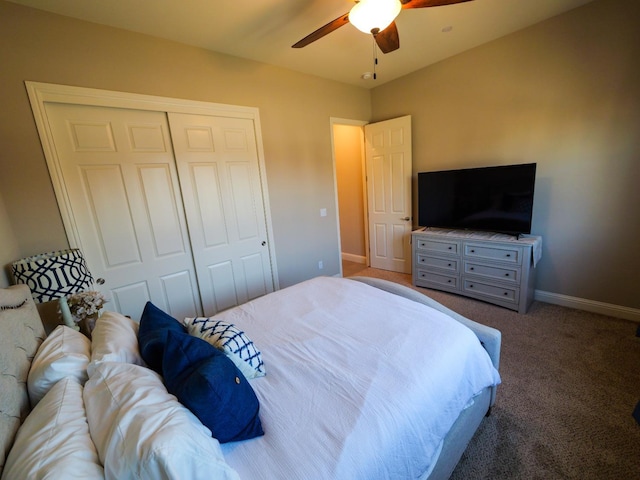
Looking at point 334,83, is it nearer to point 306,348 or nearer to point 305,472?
point 306,348

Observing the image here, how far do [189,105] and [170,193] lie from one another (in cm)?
84

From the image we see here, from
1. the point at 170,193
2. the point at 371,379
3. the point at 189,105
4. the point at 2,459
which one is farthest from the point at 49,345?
the point at 189,105

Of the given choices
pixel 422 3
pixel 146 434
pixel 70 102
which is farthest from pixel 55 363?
pixel 422 3

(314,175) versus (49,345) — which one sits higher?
(314,175)

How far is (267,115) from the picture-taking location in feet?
9.93

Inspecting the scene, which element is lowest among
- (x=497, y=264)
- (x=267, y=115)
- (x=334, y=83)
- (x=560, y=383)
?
(x=560, y=383)

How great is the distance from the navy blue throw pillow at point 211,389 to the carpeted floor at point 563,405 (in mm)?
1200

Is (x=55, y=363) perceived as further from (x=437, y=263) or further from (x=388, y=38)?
(x=437, y=263)

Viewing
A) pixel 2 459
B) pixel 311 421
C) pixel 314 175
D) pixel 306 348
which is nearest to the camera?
pixel 2 459

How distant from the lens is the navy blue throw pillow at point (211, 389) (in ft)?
2.87

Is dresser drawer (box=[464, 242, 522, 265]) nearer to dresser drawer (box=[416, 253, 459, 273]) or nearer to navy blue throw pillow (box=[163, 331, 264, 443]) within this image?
dresser drawer (box=[416, 253, 459, 273])

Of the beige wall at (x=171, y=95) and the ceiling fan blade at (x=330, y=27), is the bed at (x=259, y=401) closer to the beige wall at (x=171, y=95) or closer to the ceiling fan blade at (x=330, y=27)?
the beige wall at (x=171, y=95)

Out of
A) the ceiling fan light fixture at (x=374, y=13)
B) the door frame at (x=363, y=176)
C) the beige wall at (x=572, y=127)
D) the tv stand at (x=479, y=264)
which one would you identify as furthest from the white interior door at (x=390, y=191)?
the ceiling fan light fixture at (x=374, y=13)

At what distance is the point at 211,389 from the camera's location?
0.89m
